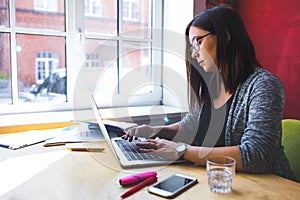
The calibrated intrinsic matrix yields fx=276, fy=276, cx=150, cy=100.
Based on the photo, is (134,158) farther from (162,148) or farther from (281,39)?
(281,39)

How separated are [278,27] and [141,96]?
3.35 feet

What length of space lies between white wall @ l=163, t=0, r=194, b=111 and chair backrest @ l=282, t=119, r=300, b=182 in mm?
837

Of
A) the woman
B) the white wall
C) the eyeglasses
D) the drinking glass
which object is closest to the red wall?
the white wall

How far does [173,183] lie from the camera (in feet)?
2.41

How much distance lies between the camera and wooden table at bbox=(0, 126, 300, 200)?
671 millimetres

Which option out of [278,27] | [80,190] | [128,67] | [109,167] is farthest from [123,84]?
[80,190]

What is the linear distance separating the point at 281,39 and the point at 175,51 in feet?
2.36

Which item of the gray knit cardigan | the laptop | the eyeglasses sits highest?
the eyeglasses

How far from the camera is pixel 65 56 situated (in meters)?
1.80

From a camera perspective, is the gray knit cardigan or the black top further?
the black top

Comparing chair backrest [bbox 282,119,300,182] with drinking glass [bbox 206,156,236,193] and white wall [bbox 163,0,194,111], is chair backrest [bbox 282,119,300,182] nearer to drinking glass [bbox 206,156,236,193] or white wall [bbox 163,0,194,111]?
drinking glass [bbox 206,156,236,193]

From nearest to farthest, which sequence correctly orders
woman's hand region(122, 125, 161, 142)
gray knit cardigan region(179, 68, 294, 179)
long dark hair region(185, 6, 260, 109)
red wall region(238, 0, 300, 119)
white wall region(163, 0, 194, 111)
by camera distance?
gray knit cardigan region(179, 68, 294, 179)
long dark hair region(185, 6, 260, 109)
woman's hand region(122, 125, 161, 142)
red wall region(238, 0, 300, 119)
white wall region(163, 0, 194, 111)

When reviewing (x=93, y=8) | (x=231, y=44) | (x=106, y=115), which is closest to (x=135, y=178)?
(x=231, y=44)

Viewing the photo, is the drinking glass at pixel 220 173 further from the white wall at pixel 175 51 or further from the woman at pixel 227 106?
the white wall at pixel 175 51
